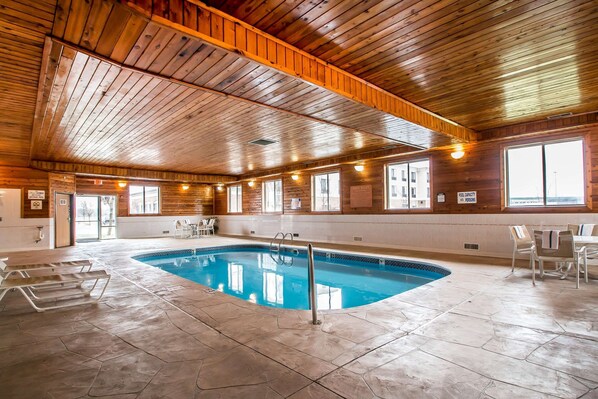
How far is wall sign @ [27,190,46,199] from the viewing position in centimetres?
949

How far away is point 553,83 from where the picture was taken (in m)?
4.34

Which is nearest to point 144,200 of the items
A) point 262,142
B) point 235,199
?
point 235,199

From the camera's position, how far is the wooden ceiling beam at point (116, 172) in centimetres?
934

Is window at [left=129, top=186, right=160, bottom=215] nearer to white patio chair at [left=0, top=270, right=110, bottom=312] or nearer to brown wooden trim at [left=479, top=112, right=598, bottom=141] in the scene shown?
white patio chair at [left=0, top=270, right=110, bottom=312]

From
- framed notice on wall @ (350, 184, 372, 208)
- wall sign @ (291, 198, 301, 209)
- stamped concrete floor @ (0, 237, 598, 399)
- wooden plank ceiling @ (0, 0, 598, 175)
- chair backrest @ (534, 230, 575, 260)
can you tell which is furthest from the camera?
wall sign @ (291, 198, 301, 209)

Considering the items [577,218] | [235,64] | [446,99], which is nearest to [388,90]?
[446,99]

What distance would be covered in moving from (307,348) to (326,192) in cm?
850

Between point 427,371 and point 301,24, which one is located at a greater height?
point 301,24

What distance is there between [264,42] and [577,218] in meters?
6.50

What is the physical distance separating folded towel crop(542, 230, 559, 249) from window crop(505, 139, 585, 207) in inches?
94.2

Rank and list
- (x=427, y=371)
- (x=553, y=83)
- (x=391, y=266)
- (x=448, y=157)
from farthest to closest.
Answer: (x=448, y=157), (x=391, y=266), (x=553, y=83), (x=427, y=371)

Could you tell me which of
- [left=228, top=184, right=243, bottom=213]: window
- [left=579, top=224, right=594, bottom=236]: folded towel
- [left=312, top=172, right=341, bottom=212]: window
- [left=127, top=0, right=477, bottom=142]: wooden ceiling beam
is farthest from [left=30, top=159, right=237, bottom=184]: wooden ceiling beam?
[left=579, top=224, right=594, bottom=236]: folded towel

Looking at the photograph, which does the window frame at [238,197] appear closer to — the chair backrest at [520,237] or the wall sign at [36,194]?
the wall sign at [36,194]

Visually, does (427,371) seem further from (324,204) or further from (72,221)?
(72,221)
